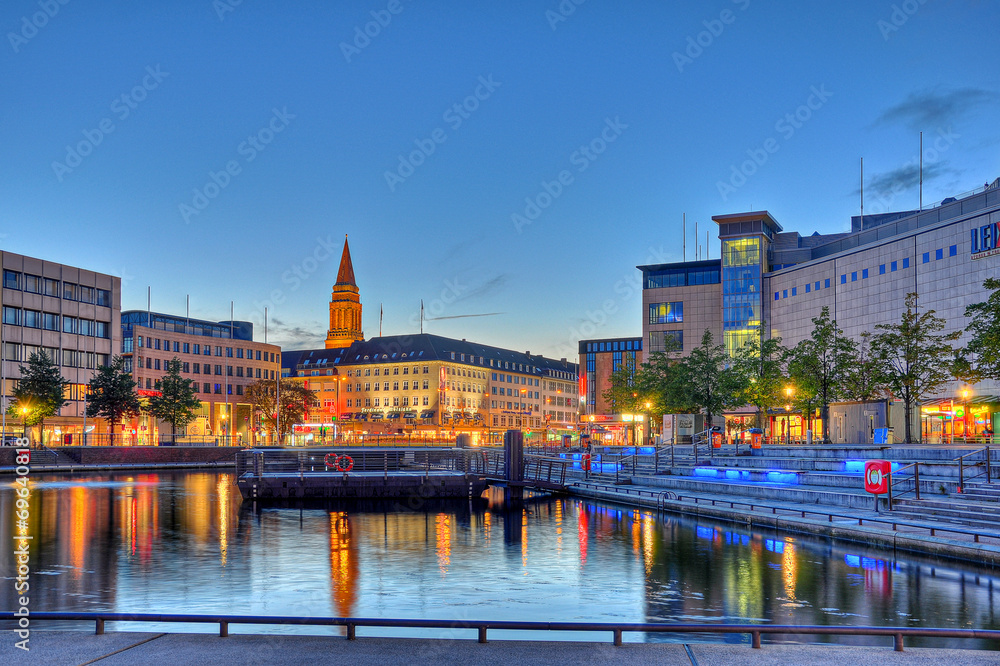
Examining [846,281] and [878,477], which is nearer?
[878,477]

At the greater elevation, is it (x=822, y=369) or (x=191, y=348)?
(x=191, y=348)

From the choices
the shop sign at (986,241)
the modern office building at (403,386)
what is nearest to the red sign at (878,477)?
the shop sign at (986,241)

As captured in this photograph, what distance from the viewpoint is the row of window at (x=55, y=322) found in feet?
316

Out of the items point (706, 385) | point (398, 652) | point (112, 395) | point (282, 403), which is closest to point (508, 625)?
point (398, 652)

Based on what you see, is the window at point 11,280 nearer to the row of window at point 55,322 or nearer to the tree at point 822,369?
the row of window at point 55,322

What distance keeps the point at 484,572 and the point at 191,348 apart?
12316 cm

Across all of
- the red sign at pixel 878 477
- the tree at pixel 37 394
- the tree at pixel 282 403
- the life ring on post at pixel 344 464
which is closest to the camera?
the red sign at pixel 878 477

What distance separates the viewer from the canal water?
1709 centimetres

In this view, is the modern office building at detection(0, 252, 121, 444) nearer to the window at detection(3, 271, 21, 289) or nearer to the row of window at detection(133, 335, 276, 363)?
the window at detection(3, 271, 21, 289)

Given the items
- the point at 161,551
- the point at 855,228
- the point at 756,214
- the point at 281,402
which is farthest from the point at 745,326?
the point at 161,551

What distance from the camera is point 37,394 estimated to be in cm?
8331

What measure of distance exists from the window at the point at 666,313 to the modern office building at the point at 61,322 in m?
71.2

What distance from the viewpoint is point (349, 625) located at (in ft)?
37.6

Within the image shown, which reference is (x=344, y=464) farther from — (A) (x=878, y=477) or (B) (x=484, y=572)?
(A) (x=878, y=477)
